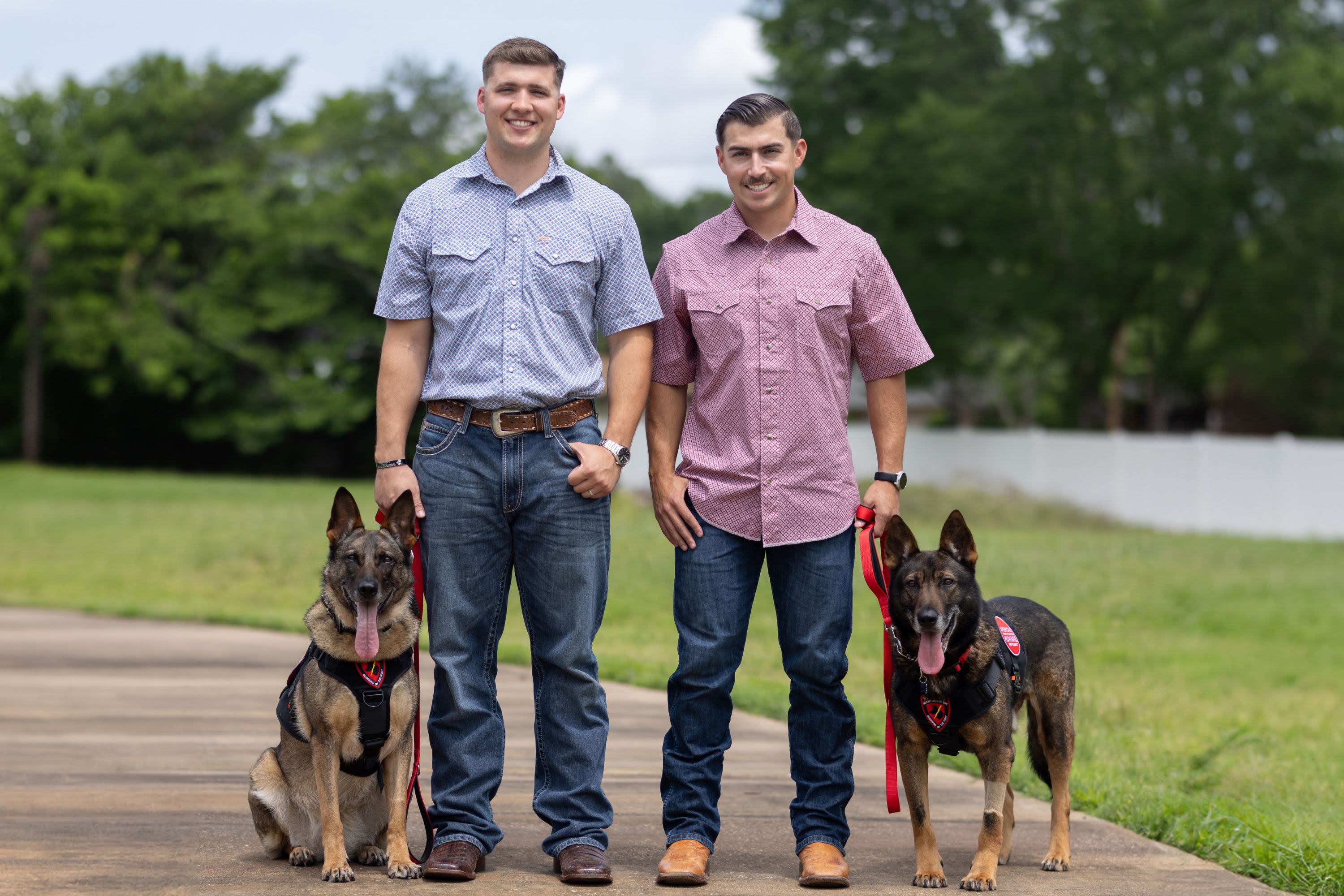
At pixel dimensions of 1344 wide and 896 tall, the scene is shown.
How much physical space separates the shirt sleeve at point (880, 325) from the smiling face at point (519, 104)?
1072 mm

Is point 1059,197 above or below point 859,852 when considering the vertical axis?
above

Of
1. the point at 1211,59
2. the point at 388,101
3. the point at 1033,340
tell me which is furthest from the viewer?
the point at 388,101

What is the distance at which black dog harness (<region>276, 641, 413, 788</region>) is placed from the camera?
164 inches

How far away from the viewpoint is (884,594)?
452 cm

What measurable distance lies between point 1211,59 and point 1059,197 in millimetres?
3938

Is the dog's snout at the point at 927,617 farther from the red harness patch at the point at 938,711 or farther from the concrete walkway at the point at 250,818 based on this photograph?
the concrete walkway at the point at 250,818

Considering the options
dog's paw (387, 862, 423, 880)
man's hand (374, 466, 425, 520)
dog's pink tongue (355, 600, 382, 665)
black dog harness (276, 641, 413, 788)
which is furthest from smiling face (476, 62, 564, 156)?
dog's paw (387, 862, 423, 880)

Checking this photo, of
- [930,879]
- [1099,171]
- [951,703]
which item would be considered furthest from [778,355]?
[1099,171]

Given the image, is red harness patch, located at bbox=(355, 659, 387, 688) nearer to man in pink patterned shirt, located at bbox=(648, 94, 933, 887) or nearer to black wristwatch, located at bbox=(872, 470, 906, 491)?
man in pink patterned shirt, located at bbox=(648, 94, 933, 887)

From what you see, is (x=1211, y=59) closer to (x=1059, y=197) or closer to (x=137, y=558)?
(x=1059, y=197)

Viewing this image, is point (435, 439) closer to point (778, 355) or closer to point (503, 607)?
point (503, 607)

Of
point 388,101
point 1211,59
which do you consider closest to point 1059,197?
point 1211,59

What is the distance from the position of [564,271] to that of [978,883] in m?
2.18

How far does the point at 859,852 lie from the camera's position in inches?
187
